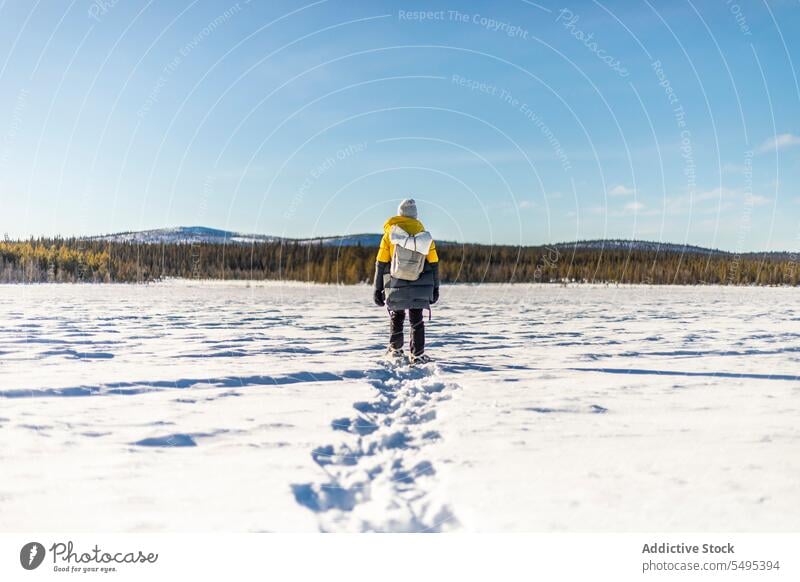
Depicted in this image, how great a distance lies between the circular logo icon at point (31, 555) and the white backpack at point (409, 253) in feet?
16.0

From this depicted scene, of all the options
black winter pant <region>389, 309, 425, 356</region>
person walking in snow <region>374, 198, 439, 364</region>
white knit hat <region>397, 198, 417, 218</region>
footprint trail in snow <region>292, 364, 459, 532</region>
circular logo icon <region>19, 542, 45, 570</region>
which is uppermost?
white knit hat <region>397, 198, 417, 218</region>

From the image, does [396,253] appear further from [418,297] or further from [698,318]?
[698,318]

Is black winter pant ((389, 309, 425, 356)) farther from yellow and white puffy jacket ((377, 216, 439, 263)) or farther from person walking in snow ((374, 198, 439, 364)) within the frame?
yellow and white puffy jacket ((377, 216, 439, 263))

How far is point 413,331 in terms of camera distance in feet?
24.0

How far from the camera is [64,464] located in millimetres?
3531

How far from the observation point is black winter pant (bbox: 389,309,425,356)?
7332 mm

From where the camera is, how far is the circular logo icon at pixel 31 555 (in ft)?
10.4

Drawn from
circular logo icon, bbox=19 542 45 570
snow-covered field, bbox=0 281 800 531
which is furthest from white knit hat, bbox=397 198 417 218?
circular logo icon, bbox=19 542 45 570

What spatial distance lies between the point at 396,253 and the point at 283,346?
2.26 metres

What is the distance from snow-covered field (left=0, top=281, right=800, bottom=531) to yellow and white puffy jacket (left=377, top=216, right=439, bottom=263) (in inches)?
49.9

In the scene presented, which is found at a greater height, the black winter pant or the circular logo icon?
the black winter pant

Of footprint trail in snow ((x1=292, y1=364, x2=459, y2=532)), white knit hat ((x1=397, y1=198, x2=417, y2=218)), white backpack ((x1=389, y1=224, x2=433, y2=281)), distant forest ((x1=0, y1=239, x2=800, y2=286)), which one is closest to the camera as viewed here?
footprint trail in snow ((x1=292, y1=364, x2=459, y2=532))

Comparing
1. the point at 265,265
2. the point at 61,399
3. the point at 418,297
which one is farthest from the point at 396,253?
the point at 265,265

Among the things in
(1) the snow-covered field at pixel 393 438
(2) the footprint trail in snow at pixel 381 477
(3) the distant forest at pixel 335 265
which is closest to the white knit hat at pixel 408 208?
(1) the snow-covered field at pixel 393 438
